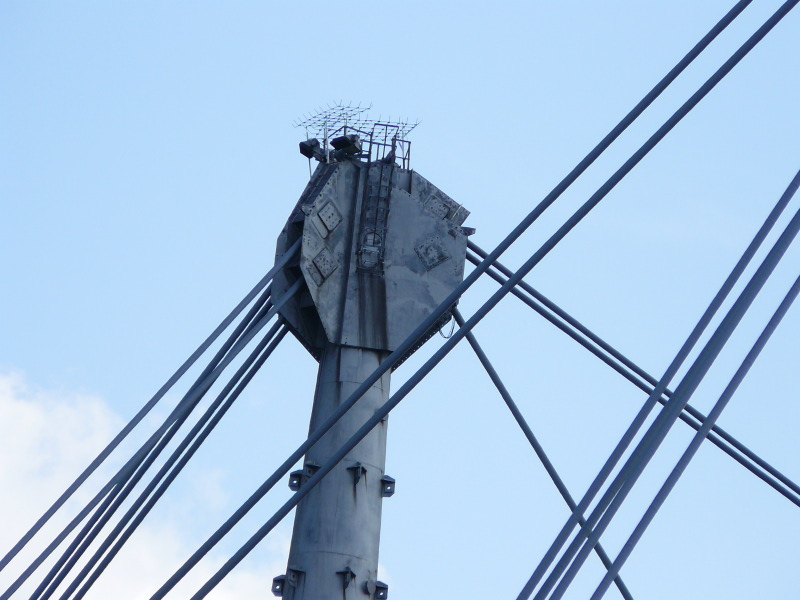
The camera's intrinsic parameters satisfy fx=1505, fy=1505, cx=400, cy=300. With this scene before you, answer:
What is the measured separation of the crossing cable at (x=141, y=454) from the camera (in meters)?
22.5

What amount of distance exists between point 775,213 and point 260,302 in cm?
979

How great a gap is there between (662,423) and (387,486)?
25.4 ft

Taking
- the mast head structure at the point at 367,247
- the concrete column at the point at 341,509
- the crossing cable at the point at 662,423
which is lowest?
the crossing cable at the point at 662,423

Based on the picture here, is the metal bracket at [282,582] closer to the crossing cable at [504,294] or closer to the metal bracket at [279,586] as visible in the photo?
the metal bracket at [279,586]

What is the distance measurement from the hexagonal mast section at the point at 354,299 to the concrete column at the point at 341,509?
2 centimetres

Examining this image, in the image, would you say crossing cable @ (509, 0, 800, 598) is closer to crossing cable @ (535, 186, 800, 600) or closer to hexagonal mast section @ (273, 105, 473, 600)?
crossing cable @ (535, 186, 800, 600)

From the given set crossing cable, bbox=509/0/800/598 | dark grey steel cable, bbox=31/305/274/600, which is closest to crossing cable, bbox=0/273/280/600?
dark grey steel cable, bbox=31/305/274/600

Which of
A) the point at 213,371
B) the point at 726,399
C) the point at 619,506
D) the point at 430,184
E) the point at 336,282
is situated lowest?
the point at 619,506

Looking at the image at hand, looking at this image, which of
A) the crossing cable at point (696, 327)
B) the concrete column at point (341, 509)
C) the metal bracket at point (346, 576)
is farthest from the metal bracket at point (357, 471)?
the crossing cable at point (696, 327)

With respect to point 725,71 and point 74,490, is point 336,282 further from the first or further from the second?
point 725,71

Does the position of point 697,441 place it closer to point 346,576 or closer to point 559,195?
point 559,195

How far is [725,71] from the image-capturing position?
20344mm

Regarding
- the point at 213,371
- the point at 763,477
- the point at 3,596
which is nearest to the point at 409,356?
the point at 213,371

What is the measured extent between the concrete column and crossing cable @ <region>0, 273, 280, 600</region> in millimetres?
1663
